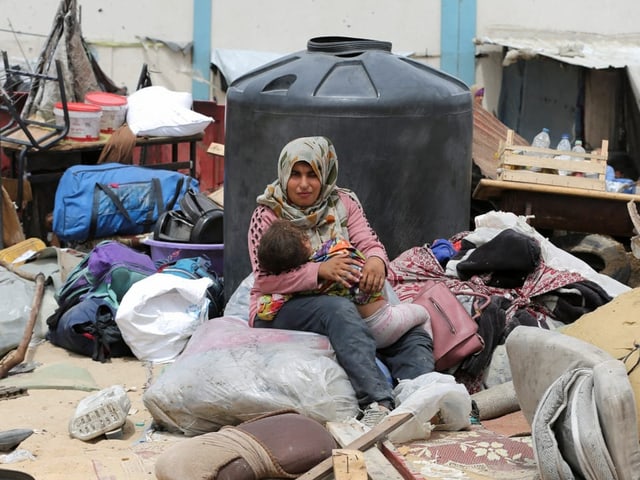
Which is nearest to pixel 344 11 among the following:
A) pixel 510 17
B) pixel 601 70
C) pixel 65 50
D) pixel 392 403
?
pixel 510 17

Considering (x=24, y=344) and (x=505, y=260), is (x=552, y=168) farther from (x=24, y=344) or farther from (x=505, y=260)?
(x=24, y=344)

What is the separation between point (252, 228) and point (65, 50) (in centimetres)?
500

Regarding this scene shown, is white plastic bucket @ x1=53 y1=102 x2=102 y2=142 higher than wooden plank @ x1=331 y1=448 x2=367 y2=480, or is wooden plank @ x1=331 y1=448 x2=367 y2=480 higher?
white plastic bucket @ x1=53 y1=102 x2=102 y2=142

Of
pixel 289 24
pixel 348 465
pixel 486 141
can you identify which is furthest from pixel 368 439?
pixel 289 24

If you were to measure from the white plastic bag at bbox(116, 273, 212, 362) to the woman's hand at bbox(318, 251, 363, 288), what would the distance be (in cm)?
141

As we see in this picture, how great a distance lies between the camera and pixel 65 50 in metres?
9.66

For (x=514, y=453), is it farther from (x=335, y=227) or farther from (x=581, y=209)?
(x=581, y=209)

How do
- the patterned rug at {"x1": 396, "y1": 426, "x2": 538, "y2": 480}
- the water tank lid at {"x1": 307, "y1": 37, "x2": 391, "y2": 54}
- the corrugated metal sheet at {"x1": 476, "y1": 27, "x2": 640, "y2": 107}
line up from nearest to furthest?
the patterned rug at {"x1": 396, "y1": 426, "x2": 538, "y2": 480} → the water tank lid at {"x1": 307, "y1": 37, "x2": 391, "y2": 54} → the corrugated metal sheet at {"x1": 476, "y1": 27, "x2": 640, "y2": 107}

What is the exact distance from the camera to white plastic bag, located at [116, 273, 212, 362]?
6.07 m

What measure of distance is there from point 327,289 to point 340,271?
0.13 metres

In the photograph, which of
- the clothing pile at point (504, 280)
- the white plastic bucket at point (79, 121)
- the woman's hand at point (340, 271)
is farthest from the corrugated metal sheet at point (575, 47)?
the woman's hand at point (340, 271)

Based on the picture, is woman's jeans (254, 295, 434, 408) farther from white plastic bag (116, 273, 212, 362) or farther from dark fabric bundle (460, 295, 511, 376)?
white plastic bag (116, 273, 212, 362)

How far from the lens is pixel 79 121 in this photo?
354 inches

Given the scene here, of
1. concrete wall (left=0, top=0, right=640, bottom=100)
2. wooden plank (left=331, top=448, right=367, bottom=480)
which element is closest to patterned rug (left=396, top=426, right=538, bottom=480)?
wooden plank (left=331, top=448, right=367, bottom=480)
